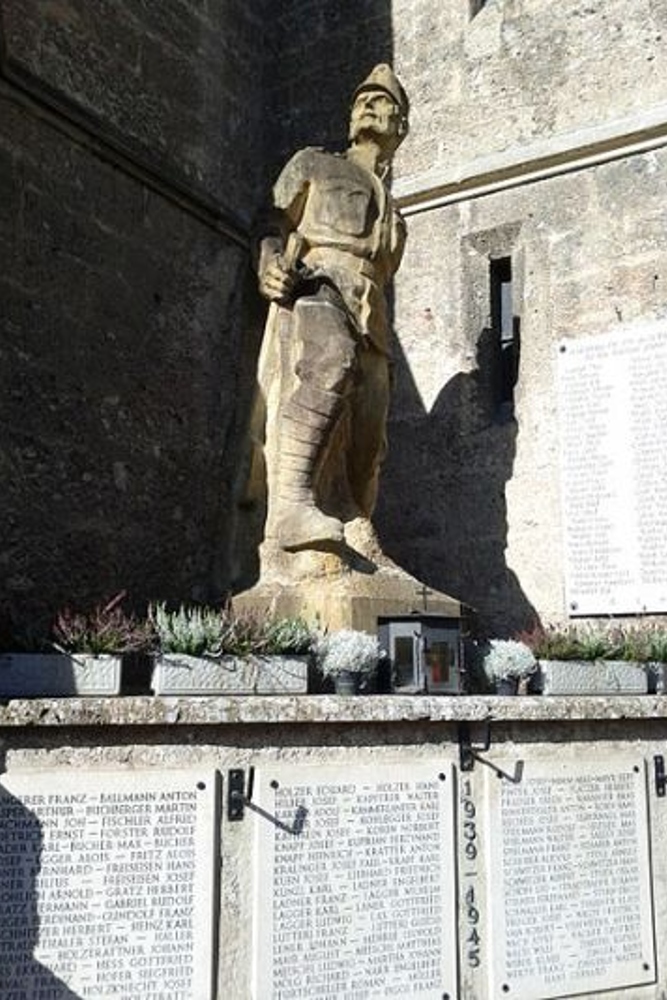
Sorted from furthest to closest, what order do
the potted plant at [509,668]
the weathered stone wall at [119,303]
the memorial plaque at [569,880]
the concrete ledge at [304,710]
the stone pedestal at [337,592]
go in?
the weathered stone wall at [119,303], the stone pedestal at [337,592], the potted plant at [509,668], the memorial plaque at [569,880], the concrete ledge at [304,710]

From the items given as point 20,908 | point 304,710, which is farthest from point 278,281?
point 20,908

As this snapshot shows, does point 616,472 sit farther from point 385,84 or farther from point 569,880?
point 569,880

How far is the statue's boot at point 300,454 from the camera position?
16.7 ft

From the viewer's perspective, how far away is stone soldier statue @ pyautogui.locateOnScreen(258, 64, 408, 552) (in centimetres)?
517

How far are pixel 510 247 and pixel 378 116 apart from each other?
5.19 ft

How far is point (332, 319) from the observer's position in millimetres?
5195

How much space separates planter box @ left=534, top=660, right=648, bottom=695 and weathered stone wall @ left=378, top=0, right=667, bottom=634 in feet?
5.37

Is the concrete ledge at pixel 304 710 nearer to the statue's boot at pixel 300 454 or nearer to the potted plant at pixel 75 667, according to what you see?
the potted plant at pixel 75 667

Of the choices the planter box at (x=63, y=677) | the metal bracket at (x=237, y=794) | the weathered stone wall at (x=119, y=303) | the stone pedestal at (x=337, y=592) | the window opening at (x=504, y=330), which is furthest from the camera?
the window opening at (x=504, y=330)

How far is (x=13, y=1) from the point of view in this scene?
5898 millimetres

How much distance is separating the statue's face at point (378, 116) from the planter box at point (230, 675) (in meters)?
2.79

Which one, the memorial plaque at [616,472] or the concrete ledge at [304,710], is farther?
the memorial plaque at [616,472]

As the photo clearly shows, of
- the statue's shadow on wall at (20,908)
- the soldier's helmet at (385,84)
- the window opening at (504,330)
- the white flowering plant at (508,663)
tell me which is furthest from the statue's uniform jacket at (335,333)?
the statue's shadow on wall at (20,908)

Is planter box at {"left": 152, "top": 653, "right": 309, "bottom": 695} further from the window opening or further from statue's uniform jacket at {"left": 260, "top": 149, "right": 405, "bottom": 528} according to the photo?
the window opening
